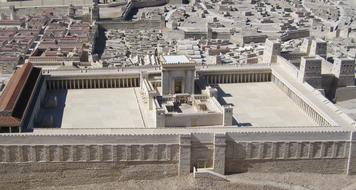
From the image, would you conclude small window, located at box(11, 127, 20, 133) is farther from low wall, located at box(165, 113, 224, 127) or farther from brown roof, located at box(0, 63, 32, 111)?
low wall, located at box(165, 113, 224, 127)

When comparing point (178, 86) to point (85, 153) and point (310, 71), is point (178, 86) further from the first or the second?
point (85, 153)

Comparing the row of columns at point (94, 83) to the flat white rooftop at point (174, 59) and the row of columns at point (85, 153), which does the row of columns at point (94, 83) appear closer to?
the flat white rooftop at point (174, 59)

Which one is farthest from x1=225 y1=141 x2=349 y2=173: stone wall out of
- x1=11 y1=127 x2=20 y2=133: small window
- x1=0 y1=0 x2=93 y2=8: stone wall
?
x1=0 y1=0 x2=93 y2=8: stone wall

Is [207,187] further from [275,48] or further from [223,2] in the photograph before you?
[223,2]

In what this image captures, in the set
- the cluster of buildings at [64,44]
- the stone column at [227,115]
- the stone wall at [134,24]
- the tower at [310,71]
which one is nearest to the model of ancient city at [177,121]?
the tower at [310,71]

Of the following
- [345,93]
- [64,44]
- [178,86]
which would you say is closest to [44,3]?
[64,44]
